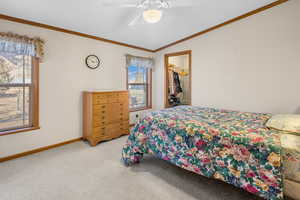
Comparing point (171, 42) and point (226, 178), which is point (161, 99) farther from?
point (226, 178)

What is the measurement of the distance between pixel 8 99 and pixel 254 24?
454 cm

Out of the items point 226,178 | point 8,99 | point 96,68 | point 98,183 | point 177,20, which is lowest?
point 98,183

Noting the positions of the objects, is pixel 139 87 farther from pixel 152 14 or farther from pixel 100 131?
pixel 152 14

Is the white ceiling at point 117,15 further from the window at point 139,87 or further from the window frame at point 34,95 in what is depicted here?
the window at point 139,87

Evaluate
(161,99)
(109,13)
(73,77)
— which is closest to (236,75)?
(161,99)

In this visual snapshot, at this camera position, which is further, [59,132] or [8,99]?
[59,132]

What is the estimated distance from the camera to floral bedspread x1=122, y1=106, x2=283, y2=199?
125 centimetres

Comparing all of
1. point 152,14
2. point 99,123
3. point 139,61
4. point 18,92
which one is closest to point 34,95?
point 18,92

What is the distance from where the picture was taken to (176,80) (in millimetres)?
4930

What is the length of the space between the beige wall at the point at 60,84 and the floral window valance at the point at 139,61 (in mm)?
608

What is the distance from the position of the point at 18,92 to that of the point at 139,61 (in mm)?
2723

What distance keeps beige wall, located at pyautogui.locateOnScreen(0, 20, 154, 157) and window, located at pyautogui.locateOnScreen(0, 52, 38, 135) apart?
12 centimetres

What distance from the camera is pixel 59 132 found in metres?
2.93

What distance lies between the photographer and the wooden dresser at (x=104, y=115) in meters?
2.94
